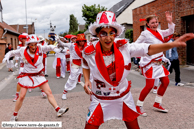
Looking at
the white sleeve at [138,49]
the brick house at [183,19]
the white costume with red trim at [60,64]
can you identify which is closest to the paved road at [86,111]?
the white sleeve at [138,49]

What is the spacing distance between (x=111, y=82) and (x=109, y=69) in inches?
6.2

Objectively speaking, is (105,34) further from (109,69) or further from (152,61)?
(152,61)

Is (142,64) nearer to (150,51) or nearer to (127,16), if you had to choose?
(150,51)

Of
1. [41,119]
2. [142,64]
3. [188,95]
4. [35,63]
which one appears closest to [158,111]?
[142,64]

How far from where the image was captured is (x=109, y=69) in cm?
252

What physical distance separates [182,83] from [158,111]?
405cm

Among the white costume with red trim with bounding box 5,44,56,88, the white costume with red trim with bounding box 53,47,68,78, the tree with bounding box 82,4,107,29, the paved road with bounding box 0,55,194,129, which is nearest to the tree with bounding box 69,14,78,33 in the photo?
the tree with bounding box 82,4,107,29

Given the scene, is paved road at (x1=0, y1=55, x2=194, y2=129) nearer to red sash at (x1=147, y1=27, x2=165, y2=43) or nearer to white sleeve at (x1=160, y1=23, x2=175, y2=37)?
red sash at (x1=147, y1=27, x2=165, y2=43)

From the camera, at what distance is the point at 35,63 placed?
492cm

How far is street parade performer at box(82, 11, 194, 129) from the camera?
2490mm

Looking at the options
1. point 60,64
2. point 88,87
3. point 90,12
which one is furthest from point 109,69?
point 90,12

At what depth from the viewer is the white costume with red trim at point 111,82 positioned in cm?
249

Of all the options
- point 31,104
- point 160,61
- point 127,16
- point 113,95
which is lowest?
point 31,104

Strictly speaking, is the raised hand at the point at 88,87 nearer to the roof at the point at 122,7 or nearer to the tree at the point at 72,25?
the roof at the point at 122,7
